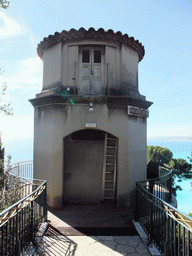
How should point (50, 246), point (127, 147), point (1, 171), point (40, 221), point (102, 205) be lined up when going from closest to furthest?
point (50, 246) → point (40, 221) → point (1, 171) → point (127, 147) → point (102, 205)

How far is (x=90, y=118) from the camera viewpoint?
22.9ft

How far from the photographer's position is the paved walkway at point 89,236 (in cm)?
431

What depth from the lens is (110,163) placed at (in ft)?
25.8

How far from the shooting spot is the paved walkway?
14.1 feet

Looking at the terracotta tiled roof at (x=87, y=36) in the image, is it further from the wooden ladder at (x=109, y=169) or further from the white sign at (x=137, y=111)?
the wooden ladder at (x=109, y=169)

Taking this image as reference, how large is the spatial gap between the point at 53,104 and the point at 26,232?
4.41 m

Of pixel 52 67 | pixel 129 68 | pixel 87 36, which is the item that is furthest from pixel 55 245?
pixel 87 36

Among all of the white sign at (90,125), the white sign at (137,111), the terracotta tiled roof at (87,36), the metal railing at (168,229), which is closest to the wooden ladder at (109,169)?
the white sign at (90,125)

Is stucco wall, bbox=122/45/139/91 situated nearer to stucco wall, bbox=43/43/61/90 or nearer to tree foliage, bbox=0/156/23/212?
stucco wall, bbox=43/43/61/90

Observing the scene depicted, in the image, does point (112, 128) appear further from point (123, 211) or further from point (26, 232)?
point (26, 232)

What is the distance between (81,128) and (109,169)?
2379 mm

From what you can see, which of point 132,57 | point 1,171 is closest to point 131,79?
Result: point 132,57

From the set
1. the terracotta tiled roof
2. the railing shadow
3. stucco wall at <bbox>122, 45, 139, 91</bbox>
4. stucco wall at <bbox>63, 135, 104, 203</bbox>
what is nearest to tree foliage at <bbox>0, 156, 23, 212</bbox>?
the railing shadow

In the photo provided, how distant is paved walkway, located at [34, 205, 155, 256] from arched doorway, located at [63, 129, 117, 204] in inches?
43.4
